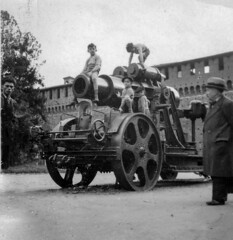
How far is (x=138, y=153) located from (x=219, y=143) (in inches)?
105

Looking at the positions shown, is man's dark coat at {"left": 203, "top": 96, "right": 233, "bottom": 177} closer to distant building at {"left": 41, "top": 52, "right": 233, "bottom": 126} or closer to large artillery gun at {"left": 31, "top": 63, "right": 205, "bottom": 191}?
large artillery gun at {"left": 31, "top": 63, "right": 205, "bottom": 191}

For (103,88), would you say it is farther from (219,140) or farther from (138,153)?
(219,140)

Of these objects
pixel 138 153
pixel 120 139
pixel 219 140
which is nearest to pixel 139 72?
pixel 138 153

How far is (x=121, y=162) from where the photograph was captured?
24.4ft

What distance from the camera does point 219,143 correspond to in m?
5.54

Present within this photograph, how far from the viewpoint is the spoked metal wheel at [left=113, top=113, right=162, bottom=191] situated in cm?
756

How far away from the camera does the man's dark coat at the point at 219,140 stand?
215 inches

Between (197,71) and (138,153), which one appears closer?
(138,153)

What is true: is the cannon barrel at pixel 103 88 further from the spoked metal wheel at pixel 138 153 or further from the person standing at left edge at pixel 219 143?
the person standing at left edge at pixel 219 143

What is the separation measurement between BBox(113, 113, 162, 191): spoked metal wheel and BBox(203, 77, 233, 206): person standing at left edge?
2.11 meters

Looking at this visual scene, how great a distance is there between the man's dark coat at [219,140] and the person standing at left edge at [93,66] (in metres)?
3.25

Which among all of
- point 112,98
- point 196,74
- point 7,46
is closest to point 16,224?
point 112,98

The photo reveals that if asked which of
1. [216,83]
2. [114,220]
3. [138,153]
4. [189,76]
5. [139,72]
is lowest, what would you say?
[114,220]

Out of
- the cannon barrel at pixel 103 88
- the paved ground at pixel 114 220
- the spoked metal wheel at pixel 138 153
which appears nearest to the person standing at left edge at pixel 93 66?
the cannon barrel at pixel 103 88
